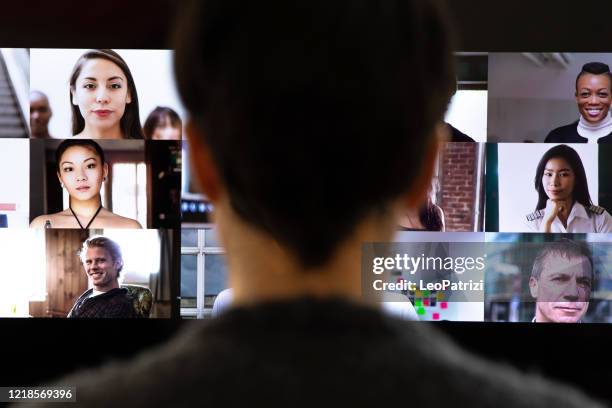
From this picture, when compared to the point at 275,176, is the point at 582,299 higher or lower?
lower

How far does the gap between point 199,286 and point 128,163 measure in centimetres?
96

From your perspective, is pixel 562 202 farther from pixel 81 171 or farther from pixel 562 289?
pixel 81 171

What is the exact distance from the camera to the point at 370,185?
22.2 inches

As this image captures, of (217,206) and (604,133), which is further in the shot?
(604,133)

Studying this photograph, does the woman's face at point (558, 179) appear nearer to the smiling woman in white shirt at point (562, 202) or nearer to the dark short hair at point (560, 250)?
the smiling woman in white shirt at point (562, 202)

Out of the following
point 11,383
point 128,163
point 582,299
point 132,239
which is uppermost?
point 128,163

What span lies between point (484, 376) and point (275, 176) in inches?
7.1

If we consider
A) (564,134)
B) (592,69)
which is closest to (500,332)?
(564,134)

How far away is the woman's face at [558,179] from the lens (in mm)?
5809

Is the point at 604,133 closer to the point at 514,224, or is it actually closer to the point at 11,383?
the point at 514,224

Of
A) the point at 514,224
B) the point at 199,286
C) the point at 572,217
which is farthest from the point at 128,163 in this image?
the point at 572,217

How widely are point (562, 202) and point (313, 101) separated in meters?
5.55

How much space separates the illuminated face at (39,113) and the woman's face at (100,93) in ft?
0.67

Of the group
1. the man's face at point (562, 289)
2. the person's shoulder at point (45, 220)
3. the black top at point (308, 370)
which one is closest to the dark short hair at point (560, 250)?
the man's face at point (562, 289)
